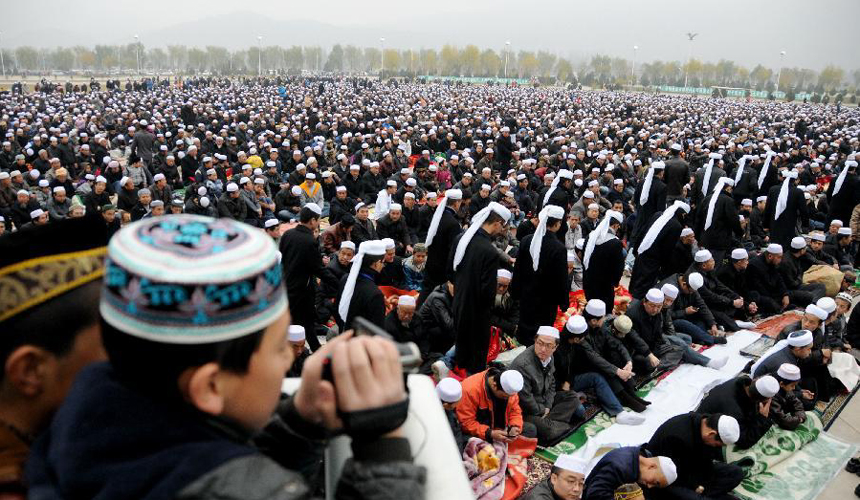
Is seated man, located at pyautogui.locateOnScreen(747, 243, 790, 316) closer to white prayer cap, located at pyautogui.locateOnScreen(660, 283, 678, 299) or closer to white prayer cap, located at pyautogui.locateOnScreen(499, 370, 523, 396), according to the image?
white prayer cap, located at pyautogui.locateOnScreen(660, 283, 678, 299)

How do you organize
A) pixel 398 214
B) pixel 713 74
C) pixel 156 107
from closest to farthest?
pixel 398 214, pixel 156 107, pixel 713 74

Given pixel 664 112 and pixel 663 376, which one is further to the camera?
pixel 664 112

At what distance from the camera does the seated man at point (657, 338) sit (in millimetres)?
5094

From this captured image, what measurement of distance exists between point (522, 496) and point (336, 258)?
9.15 feet

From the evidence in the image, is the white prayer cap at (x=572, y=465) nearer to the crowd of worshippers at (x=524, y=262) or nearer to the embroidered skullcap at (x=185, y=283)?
the crowd of worshippers at (x=524, y=262)

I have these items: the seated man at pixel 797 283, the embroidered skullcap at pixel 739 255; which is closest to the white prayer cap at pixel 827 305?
the embroidered skullcap at pixel 739 255

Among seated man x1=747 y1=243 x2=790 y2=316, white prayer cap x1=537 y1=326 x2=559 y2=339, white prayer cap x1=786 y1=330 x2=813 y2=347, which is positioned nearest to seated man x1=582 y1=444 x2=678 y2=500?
white prayer cap x1=537 y1=326 x2=559 y2=339

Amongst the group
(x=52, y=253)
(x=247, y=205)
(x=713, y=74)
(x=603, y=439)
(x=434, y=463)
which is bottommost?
(x=603, y=439)

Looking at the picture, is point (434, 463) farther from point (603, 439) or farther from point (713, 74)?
point (713, 74)

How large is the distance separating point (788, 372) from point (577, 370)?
153 centimetres

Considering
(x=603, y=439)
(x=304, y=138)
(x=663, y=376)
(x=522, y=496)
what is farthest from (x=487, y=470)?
(x=304, y=138)

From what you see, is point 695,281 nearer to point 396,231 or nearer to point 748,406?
point 748,406

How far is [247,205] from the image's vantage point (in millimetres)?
7988

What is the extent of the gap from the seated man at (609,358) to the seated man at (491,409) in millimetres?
1038
